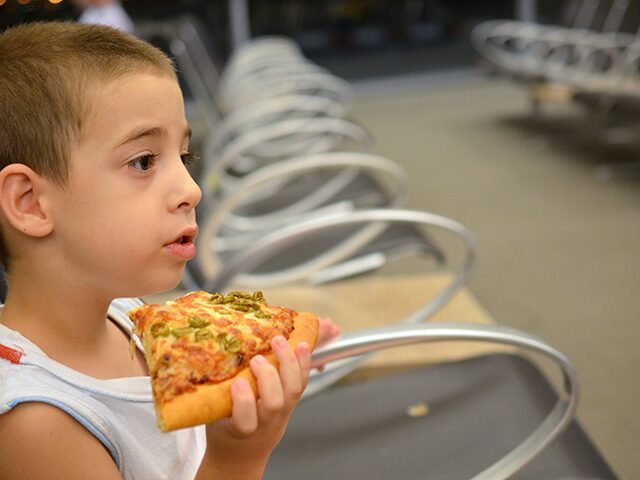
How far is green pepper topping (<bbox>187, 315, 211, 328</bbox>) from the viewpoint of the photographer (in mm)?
578

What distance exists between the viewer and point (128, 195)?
0.58 meters

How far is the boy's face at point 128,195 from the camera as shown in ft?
1.90

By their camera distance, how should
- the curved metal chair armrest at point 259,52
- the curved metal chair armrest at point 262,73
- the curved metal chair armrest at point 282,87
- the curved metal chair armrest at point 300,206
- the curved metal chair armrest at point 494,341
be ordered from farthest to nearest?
the curved metal chair armrest at point 259,52 < the curved metal chair armrest at point 262,73 < the curved metal chair armrest at point 282,87 < the curved metal chair armrest at point 300,206 < the curved metal chair armrest at point 494,341

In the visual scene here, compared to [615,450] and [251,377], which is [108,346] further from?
[615,450]

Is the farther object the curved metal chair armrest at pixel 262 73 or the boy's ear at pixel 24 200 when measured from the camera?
the curved metal chair armrest at pixel 262 73

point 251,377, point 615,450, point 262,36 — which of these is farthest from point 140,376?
point 262,36

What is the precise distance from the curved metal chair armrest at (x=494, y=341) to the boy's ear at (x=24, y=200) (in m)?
0.44

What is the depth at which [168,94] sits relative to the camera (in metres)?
0.61

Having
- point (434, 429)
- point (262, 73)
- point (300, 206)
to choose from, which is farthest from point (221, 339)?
point (262, 73)

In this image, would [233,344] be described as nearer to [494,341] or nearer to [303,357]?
[303,357]

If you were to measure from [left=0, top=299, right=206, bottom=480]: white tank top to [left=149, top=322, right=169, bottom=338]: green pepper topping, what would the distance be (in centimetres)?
9

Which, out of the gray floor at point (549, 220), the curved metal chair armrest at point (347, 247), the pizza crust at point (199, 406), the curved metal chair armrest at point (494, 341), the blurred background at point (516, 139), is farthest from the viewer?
the blurred background at point (516, 139)

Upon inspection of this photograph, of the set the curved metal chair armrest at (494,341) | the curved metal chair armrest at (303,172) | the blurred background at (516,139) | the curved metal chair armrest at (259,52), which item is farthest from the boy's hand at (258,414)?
the curved metal chair armrest at (259,52)

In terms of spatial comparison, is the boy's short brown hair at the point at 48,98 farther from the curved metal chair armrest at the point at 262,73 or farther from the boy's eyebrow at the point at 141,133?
the curved metal chair armrest at the point at 262,73
